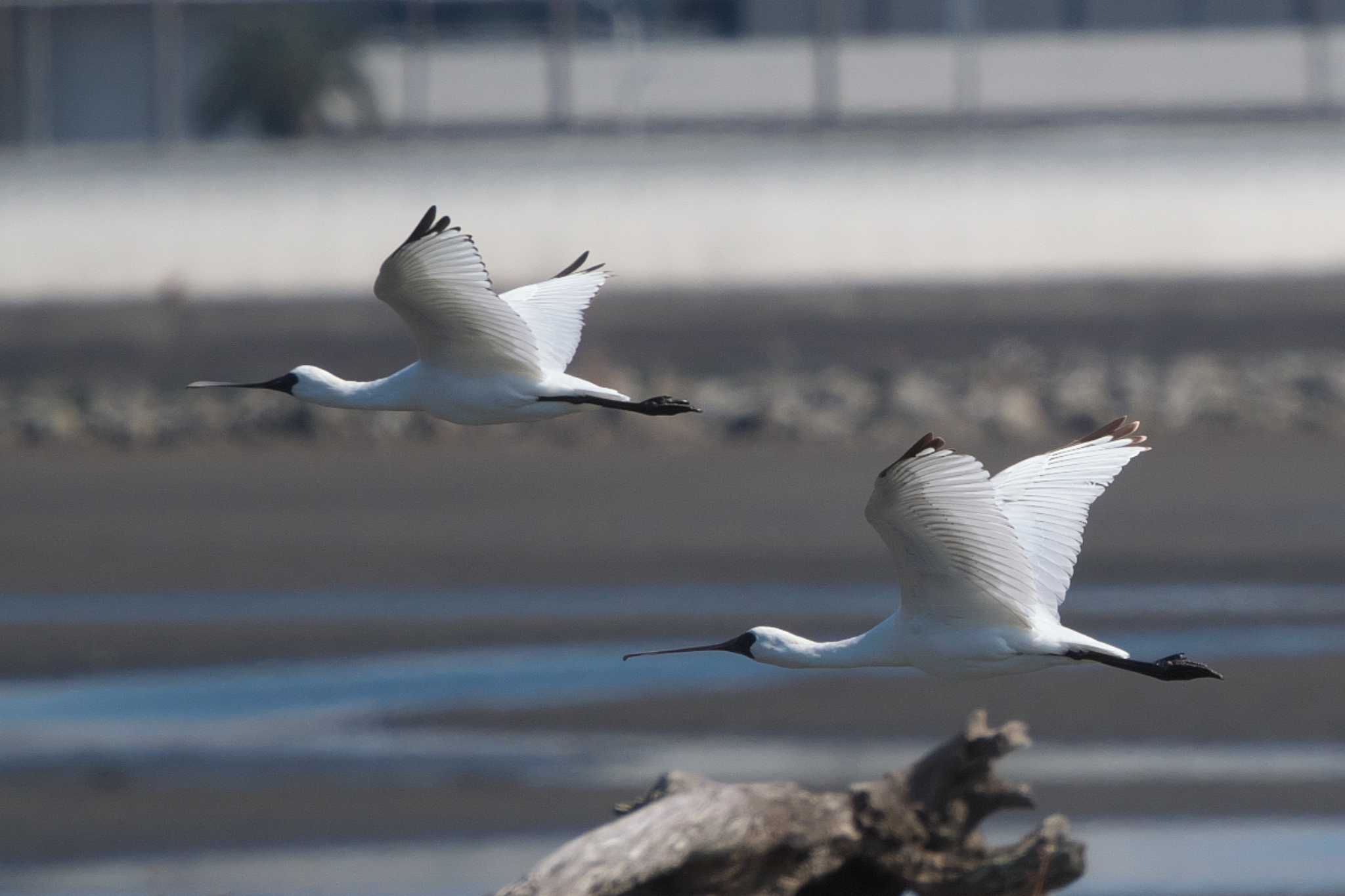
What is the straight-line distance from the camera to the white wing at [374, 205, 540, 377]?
7770 millimetres

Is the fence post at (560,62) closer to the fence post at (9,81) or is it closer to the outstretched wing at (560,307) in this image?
the fence post at (9,81)

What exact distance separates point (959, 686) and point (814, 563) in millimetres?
6790

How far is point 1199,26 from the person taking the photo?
42219 millimetres

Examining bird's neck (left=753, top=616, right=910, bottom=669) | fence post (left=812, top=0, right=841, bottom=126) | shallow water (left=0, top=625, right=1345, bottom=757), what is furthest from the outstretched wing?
fence post (left=812, top=0, right=841, bottom=126)

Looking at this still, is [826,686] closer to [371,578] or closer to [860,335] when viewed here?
[371,578]

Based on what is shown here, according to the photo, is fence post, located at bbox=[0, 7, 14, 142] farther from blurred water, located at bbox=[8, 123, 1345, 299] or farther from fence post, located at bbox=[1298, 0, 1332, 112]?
fence post, located at bbox=[1298, 0, 1332, 112]

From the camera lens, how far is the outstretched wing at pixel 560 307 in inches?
357

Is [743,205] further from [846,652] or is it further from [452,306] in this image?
[846,652]

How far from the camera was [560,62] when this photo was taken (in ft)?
135

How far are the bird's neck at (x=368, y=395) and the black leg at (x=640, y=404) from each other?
489mm

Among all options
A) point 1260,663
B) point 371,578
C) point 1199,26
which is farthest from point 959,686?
point 1199,26

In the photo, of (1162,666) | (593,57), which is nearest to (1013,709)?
(1162,666)

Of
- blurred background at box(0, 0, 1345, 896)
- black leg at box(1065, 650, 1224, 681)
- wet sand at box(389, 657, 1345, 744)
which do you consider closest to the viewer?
black leg at box(1065, 650, 1224, 681)

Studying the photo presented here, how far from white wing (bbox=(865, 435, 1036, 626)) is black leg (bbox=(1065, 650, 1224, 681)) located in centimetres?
28
